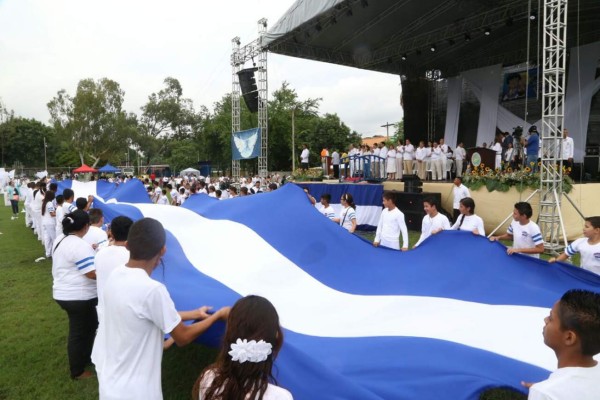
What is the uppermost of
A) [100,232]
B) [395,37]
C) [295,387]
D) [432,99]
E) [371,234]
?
[395,37]

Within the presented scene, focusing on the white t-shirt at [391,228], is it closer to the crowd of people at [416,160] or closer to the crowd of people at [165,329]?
the crowd of people at [165,329]

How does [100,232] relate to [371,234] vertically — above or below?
above

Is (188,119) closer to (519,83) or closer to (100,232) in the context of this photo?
(519,83)

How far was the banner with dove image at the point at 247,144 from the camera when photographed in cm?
1931

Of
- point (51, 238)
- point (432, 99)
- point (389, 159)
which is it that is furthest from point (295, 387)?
point (432, 99)

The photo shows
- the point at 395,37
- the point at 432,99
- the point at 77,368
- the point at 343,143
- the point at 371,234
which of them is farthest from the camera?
the point at 343,143

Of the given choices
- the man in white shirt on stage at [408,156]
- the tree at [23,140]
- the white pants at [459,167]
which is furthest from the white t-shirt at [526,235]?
the tree at [23,140]

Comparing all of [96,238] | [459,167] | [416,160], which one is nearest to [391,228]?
[96,238]

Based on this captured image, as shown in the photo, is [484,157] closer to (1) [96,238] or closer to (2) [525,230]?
(2) [525,230]

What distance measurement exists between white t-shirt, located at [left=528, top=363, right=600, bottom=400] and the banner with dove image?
18.1 m

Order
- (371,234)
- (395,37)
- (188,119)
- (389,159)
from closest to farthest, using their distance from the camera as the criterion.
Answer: (371,234), (389,159), (395,37), (188,119)

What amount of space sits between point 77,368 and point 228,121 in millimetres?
40799

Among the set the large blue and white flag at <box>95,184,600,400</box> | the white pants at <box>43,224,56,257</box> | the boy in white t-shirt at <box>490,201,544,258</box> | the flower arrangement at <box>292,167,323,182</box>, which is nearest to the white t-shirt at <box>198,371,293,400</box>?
the large blue and white flag at <box>95,184,600,400</box>

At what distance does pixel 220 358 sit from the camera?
1.41 m
